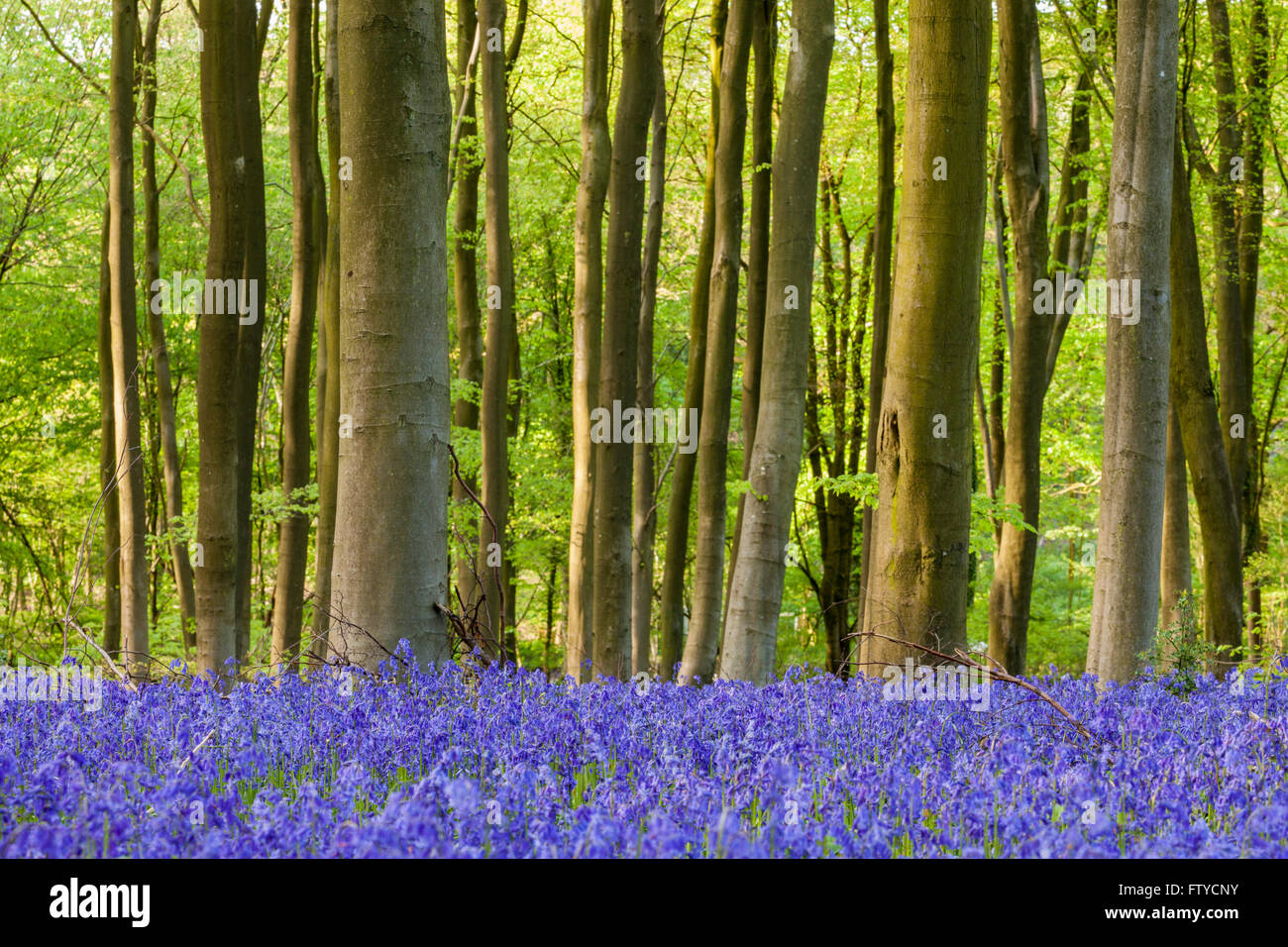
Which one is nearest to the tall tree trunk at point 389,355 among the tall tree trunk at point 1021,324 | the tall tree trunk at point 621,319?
the tall tree trunk at point 621,319

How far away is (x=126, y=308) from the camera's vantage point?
11984 mm

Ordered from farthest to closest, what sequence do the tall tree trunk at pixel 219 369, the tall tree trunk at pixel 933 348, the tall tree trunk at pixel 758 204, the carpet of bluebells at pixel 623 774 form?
the tall tree trunk at pixel 758 204 → the tall tree trunk at pixel 219 369 → the tall tree trunk at pixel 933 348 → the carpet of bluebells at pixel 623 774

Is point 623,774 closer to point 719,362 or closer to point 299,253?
point 719,362

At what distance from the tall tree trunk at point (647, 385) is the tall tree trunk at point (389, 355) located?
9635mm

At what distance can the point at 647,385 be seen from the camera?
52.2 feet

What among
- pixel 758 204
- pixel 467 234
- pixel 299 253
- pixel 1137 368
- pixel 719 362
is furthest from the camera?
pixel 758 204

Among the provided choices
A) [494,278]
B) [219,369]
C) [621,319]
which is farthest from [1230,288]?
[219,369]

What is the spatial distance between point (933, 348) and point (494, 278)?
7041mm

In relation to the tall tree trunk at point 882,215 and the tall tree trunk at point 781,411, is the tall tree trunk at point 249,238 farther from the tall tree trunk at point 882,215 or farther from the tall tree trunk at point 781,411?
the tall tree trunk at point 882,215

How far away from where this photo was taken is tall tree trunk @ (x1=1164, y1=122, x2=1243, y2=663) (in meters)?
11.9

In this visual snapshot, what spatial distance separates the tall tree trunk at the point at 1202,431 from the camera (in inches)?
469
